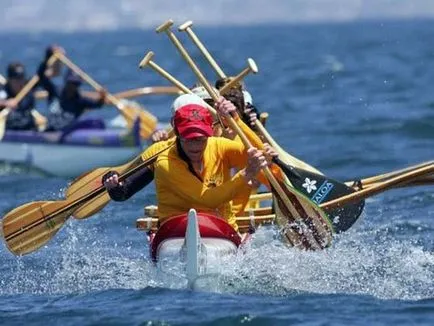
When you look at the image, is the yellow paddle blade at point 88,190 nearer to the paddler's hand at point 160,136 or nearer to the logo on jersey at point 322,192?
the paddler's hand at point 160,136

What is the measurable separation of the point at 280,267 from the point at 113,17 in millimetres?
187986

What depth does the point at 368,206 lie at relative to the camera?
14461mm

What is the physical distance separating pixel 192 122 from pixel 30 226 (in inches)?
74.0

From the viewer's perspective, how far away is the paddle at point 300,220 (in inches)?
405

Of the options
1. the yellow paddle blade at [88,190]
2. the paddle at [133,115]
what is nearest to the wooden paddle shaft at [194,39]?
the yellow paddle blade at [88,190]

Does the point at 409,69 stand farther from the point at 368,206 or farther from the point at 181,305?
the point at 181,305

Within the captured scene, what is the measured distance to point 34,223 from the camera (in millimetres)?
10742

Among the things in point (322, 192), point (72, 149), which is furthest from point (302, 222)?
point (72, 149)

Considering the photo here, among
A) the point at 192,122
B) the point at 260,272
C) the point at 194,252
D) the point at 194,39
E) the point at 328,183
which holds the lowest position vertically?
the point at 260,272

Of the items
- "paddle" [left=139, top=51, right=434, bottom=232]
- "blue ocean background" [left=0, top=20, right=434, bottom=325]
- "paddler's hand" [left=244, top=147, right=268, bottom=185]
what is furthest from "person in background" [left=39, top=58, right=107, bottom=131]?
"paddler's hand" [left=244, top=147, right=268, bottom=185]

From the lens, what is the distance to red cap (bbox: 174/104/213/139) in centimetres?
948

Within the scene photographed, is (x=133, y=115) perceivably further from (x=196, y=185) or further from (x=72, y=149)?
(x=196, y=185)

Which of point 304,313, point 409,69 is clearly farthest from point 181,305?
point 409,69

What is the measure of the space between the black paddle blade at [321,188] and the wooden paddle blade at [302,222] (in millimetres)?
217
